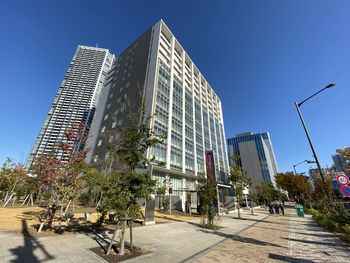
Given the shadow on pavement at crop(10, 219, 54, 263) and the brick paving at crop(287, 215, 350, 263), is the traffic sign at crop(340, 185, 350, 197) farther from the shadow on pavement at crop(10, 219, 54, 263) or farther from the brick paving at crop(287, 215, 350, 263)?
the shadow on pavement at crop(10, 219, 54, 263)

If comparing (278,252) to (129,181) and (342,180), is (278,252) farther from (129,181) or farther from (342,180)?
(129,181)

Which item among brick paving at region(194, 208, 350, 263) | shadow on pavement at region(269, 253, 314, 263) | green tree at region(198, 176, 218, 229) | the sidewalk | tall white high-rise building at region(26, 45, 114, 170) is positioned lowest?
shadow on pavement at region(269, 253, 314, 263)

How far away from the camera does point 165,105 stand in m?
37.5

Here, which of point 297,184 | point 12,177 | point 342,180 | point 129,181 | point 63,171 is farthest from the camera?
point 297,184

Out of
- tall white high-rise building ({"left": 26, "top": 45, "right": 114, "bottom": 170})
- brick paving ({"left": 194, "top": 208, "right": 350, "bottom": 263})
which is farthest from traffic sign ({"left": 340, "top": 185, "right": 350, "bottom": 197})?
tall white high-rise building ({"left": 26, "top": 45, "right": 114, "bottom": 170})

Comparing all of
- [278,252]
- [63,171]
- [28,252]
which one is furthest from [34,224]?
[278,252]

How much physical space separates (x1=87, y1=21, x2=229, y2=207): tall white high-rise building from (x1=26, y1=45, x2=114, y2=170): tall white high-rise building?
69.1 meters

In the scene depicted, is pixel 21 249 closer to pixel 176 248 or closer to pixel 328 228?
pixel 176 248

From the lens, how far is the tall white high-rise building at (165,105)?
113 ft

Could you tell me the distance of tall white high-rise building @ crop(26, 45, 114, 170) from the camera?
10725 centimetres

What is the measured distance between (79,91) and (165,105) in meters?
105

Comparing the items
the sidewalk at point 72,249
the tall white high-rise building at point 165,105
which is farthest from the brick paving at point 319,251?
the tall white high-rise building at point 165,105

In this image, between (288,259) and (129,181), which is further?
(129,181)

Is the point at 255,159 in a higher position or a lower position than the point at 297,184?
higher
